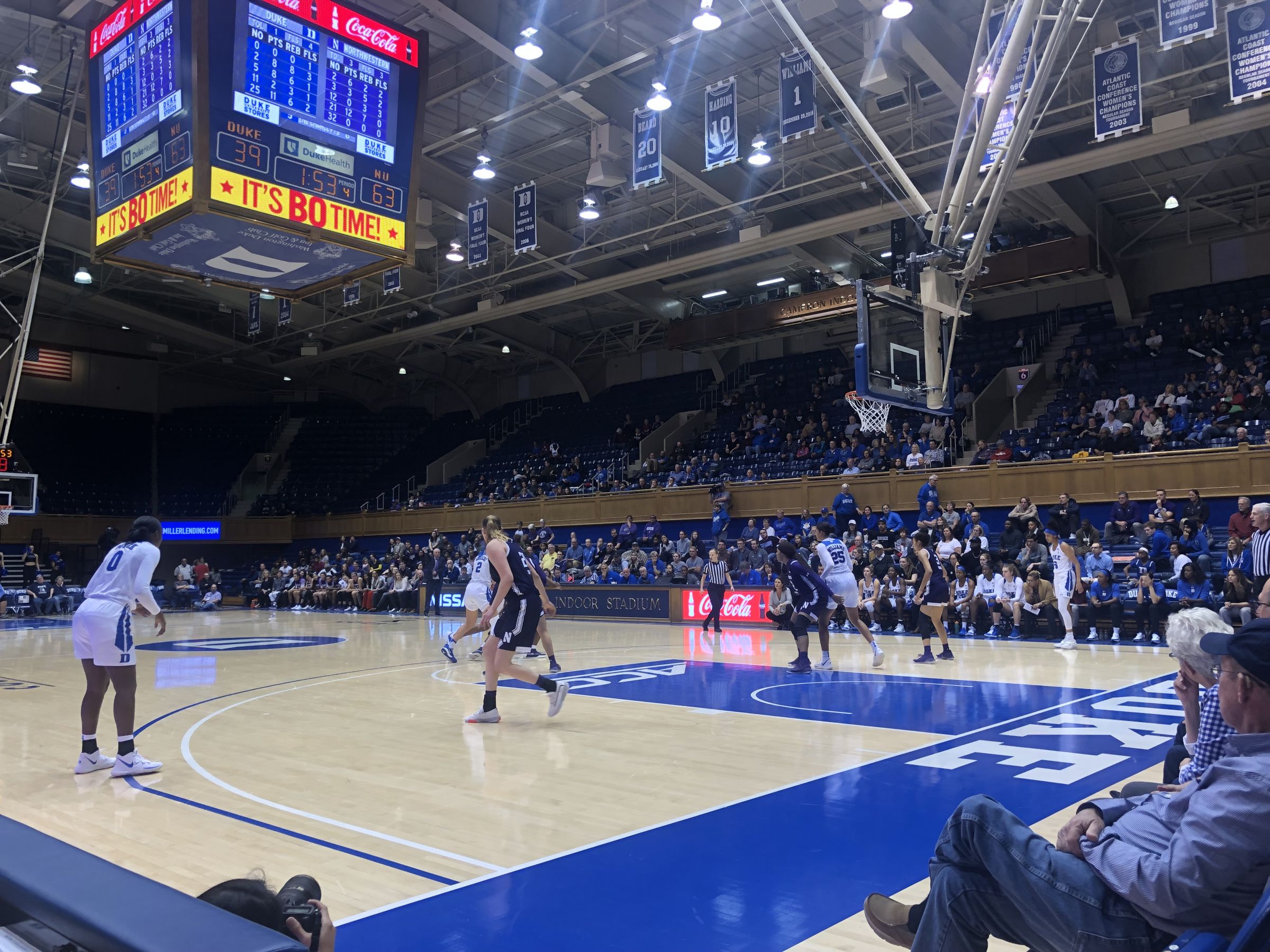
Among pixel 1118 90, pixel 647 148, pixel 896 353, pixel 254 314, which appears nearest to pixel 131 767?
pixel 896 353

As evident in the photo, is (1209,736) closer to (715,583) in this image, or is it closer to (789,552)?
(789,552)

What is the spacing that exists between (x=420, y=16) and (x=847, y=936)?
53.8 feet

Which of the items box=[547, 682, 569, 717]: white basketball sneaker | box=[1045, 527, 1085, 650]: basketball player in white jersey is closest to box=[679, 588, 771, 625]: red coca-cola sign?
box=[1045, 527, 1085, 650]: basketball player in white jersey

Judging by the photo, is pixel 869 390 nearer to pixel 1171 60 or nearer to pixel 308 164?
pixel 308 164

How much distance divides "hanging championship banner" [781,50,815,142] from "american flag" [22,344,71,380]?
32.6m

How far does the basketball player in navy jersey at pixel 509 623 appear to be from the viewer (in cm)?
778

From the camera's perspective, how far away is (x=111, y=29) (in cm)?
1145

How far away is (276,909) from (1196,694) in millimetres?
3186

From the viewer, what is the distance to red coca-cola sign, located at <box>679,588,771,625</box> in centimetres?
2014

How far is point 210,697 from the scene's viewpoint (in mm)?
9719

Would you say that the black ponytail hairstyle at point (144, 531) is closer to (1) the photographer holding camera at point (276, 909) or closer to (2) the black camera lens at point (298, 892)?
(2) the black camera lens at point (298, 892)

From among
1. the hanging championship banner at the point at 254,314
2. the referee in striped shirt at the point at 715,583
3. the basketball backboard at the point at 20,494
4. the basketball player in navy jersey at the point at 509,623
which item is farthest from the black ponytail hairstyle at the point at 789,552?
the hanging championship banner at the point at 254,314

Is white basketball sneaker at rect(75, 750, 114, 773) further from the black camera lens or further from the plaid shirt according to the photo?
the plaid shirt

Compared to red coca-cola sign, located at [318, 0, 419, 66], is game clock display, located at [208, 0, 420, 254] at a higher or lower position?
lower
